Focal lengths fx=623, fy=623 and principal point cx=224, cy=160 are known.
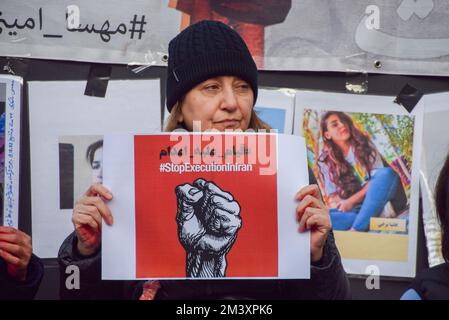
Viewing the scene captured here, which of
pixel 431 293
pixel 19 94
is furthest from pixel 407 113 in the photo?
pixel 19 94

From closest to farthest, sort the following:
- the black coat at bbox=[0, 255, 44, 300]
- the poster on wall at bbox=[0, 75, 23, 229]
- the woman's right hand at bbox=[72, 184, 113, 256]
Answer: the woman's right hand at bbox=[72, 184, 113, 256] → the black coat at bbox=[0, 255, 44, 300] → the poster on wall at bbox=[0, 75, 23, 229]

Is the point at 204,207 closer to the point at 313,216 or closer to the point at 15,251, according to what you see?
the point at 313,216

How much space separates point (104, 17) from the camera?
1.61m

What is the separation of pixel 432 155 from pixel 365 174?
0.62ft

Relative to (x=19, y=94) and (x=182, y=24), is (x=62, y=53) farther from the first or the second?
(x=182, y=24)

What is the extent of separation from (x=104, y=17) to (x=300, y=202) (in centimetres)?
71

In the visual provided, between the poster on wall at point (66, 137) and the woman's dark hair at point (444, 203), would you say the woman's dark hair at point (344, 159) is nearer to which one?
the woman's dark hair at point (444, 203)

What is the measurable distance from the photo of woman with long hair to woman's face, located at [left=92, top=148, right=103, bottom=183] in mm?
576

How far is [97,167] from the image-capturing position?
5.37ft

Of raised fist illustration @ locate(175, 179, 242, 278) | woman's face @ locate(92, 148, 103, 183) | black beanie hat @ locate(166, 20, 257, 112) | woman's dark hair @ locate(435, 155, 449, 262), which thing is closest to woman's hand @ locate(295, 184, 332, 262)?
raised fist illustration @ locate(175, 179, 242, 278)

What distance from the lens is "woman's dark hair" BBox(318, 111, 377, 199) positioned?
167 centimetres

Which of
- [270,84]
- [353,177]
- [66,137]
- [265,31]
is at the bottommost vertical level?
[353,177]

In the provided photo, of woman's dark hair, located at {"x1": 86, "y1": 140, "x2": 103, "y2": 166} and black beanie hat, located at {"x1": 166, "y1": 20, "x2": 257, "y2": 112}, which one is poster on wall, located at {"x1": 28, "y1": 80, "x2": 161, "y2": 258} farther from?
black beanie hat, located at {"x1": 166, "y1": 20, "x2": 257, "y2": 112}

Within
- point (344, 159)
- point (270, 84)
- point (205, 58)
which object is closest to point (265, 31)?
point (270, 84)
